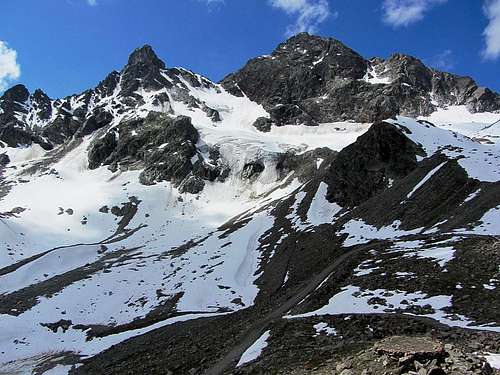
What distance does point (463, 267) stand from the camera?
89.9ft

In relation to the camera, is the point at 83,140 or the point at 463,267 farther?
the point at 83,140

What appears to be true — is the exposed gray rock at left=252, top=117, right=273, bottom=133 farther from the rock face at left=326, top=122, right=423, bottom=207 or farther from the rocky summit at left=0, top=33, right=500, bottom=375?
the rock face at left=326, top=122, right=423, bottom=207

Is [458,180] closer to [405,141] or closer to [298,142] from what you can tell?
[405,141]

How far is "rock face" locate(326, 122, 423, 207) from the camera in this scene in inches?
2598

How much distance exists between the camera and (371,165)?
7000 centimetres

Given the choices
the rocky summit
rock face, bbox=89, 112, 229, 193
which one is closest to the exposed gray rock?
rock face, bbox=89, 112, 229, 193

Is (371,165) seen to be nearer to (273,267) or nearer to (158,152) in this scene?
(273,267)

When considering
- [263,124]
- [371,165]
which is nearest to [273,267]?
[371,165]

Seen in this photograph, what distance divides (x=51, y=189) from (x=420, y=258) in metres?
135

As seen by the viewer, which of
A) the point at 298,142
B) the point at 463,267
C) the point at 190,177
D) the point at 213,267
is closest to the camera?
the point at 463,267

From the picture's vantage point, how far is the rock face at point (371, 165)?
217ft

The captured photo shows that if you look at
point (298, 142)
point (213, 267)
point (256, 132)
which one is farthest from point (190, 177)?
point (213, 267)

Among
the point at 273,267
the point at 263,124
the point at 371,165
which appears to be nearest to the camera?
the point at 273,267

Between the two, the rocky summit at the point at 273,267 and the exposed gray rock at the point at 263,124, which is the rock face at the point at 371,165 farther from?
the exposed gray rock at the point at 263,124
